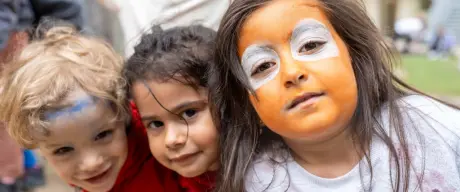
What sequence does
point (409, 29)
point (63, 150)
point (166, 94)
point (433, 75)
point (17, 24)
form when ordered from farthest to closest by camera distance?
1. point (409, 29)
2. point (433, 75)
3. point (17, 24)
4. point (63, 150)
5. point (166, 94)

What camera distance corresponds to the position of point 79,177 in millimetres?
1575

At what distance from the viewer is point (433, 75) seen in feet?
23.7

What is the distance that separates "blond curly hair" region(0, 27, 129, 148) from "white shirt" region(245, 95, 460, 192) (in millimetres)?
503

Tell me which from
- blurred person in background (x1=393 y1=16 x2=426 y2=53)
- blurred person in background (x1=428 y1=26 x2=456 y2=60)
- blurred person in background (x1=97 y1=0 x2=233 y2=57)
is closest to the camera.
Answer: blurred person in background (x1=97 y1=0 x2=233 y2=57)

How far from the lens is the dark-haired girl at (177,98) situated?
1437 millimetres

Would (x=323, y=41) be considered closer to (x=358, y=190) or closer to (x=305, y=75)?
(x=305, y=75)

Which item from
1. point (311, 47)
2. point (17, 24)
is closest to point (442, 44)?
point (17, 24)

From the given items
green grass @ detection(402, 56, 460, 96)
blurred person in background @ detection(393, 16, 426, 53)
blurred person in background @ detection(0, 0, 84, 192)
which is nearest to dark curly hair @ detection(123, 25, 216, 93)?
blurred person in background @ detection(0, 0, 84, 192)

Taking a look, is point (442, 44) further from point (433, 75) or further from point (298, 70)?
point (298, 70)

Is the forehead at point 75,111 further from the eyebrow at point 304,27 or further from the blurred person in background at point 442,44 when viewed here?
the blurred person in background at point 442,44

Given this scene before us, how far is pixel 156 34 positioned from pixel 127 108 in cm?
23

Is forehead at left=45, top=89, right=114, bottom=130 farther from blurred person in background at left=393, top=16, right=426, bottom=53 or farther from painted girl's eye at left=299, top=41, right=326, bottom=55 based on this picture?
blurred person in background at left=393, top=16, right=426, bottom=53

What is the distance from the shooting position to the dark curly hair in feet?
4.74

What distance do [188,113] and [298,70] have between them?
365 mm
